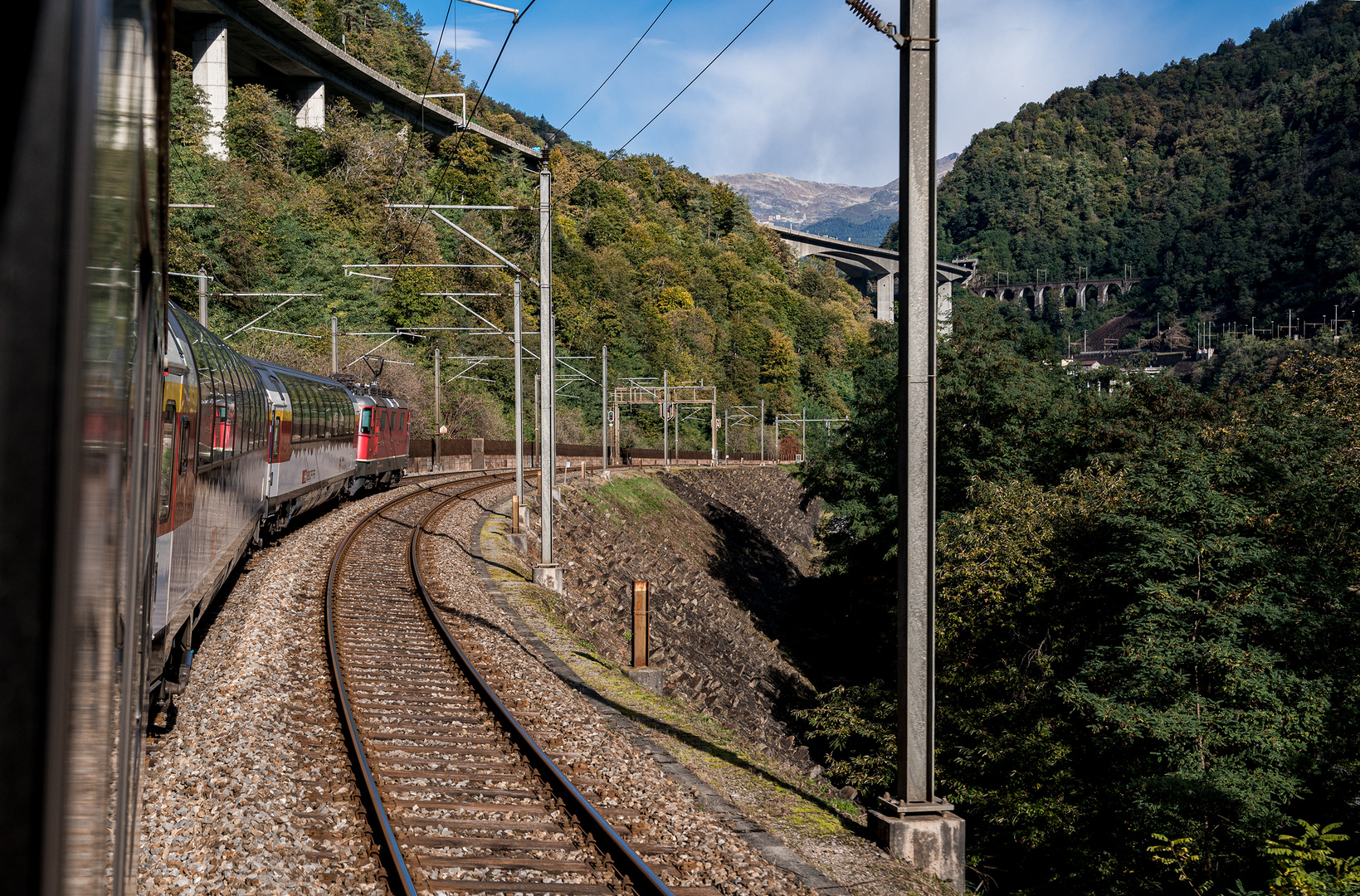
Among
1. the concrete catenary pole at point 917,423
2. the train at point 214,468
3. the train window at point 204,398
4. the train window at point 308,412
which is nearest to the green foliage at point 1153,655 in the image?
the concrete catenary pole at point 917,423

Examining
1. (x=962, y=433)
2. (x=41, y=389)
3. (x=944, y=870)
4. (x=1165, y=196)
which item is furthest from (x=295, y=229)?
(x=1165, y=196)

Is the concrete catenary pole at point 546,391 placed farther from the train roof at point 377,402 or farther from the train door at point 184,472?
the train roof at point 377,402

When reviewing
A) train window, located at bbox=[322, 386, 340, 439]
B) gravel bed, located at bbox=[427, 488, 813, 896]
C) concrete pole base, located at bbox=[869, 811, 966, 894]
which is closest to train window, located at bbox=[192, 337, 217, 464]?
gravel bed, located at bbox=[427, 488, 813, 896]

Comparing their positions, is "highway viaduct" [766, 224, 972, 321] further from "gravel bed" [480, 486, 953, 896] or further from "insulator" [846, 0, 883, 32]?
"insulator" [846, 0, 883, 32]

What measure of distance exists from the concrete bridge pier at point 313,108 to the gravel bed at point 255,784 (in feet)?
187

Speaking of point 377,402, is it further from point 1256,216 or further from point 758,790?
point 1256,216

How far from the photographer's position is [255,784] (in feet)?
23.2

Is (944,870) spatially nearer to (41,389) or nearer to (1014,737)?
(41,389)

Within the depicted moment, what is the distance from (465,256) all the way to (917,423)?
2344 inches

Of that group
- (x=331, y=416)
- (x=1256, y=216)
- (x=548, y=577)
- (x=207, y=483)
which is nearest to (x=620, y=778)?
(x=207, y=483)

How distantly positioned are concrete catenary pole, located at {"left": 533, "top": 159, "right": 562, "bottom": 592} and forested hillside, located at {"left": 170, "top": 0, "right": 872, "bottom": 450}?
12.9 m

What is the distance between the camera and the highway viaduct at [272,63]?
50.6m

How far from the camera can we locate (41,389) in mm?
771

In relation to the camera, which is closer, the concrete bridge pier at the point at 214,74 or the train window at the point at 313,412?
the train window at the point at 313,412
